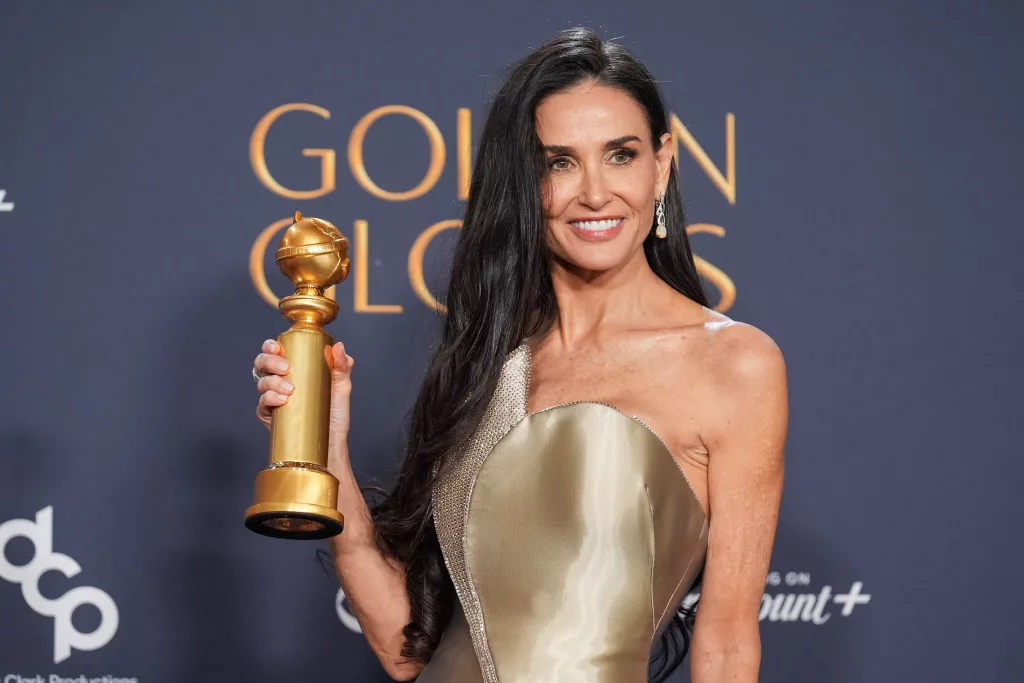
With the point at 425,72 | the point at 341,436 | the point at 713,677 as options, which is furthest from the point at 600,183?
the point at 425,72

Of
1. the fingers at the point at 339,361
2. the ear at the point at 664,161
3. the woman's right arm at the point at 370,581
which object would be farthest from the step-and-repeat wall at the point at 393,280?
the fingers at the point at 339,361

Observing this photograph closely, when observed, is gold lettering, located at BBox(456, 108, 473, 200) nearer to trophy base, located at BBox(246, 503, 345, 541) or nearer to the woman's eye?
the woman's eye

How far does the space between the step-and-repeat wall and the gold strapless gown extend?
1.01 metres

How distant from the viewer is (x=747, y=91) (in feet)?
8.99

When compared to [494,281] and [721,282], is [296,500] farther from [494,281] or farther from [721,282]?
[721,282]

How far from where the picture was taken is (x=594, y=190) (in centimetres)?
173

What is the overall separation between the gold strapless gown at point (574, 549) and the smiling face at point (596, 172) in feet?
0.78

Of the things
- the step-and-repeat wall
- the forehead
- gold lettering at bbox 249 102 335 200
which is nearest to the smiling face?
the forehead

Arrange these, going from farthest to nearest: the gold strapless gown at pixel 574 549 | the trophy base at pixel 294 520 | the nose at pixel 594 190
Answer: the nose at pixel 594 190 < the gold strapless gown at pixel 574 549 < the trophy base at pixel 294 520

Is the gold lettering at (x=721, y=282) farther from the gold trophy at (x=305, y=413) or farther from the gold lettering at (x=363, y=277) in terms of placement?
the gold trophy at (x=305, y=413)

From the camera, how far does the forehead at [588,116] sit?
1.75 meters

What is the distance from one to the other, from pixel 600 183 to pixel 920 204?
1.21m

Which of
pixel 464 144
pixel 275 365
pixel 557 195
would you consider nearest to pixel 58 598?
pixel 464 144

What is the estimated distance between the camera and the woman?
5.34 feet
